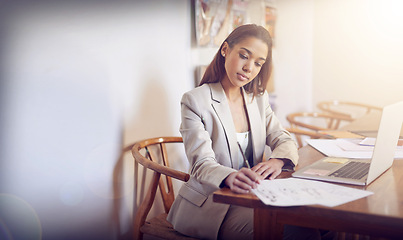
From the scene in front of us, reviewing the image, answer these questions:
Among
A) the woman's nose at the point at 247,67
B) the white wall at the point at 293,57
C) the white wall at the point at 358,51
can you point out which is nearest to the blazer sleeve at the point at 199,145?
the woman's nose at the point at 247,67

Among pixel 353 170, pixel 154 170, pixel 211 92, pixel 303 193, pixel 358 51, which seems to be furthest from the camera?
pixel 358 51

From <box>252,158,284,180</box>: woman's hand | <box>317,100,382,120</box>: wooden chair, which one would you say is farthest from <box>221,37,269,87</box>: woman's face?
<box>317,100,382,120</box>: wooden chair

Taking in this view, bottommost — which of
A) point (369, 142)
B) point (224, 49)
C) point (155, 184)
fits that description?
point (155, 184)

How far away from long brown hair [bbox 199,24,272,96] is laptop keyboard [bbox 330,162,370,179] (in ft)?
2.02

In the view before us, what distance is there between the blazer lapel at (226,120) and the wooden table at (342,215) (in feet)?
1.71

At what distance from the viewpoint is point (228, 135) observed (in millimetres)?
1687

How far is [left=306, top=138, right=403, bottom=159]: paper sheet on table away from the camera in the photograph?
1.64 metres

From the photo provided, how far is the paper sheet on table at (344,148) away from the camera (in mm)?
1639

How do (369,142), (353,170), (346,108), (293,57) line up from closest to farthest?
1. (353,170)
2. (369,142)
3. (293,57)
4. (346,108)

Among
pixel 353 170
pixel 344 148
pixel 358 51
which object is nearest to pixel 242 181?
pixel 353 170

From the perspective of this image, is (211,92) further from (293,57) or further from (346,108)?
(346,108)

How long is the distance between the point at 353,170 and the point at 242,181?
44 cm

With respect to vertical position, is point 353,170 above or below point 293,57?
below

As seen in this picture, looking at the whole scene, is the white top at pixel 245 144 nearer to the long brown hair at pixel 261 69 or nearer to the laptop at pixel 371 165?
the long brown hair at pixel 261 69
